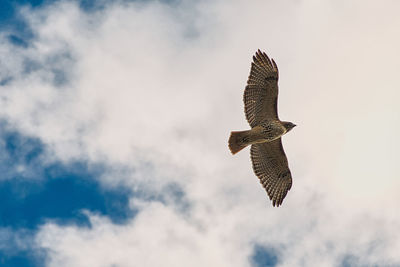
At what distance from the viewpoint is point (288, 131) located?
23781mm

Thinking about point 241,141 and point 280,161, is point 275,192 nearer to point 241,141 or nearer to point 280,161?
point 280,161

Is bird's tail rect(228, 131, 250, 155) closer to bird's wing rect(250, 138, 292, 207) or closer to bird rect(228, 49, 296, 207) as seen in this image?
bird rect(228, 49, 296, 207)

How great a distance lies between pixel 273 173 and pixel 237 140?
3131 millimetres

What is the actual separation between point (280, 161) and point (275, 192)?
132cm

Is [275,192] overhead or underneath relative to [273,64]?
underneath

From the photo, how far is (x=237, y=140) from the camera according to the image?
22719mm

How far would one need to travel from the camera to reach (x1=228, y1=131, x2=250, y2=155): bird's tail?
893 inches

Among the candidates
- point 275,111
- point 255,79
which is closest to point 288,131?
point 275,111

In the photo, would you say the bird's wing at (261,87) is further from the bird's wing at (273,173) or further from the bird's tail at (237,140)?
the bird's wing at (273,173)

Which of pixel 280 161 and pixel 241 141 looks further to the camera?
pixel 280 161

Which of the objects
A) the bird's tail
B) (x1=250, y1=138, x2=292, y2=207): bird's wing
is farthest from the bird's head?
the bird's tail

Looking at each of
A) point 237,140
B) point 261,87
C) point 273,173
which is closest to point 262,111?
point 261,87

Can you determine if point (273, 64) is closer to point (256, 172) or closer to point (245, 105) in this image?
point (245, 105)

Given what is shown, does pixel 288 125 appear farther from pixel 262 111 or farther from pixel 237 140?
pixel 237 140
